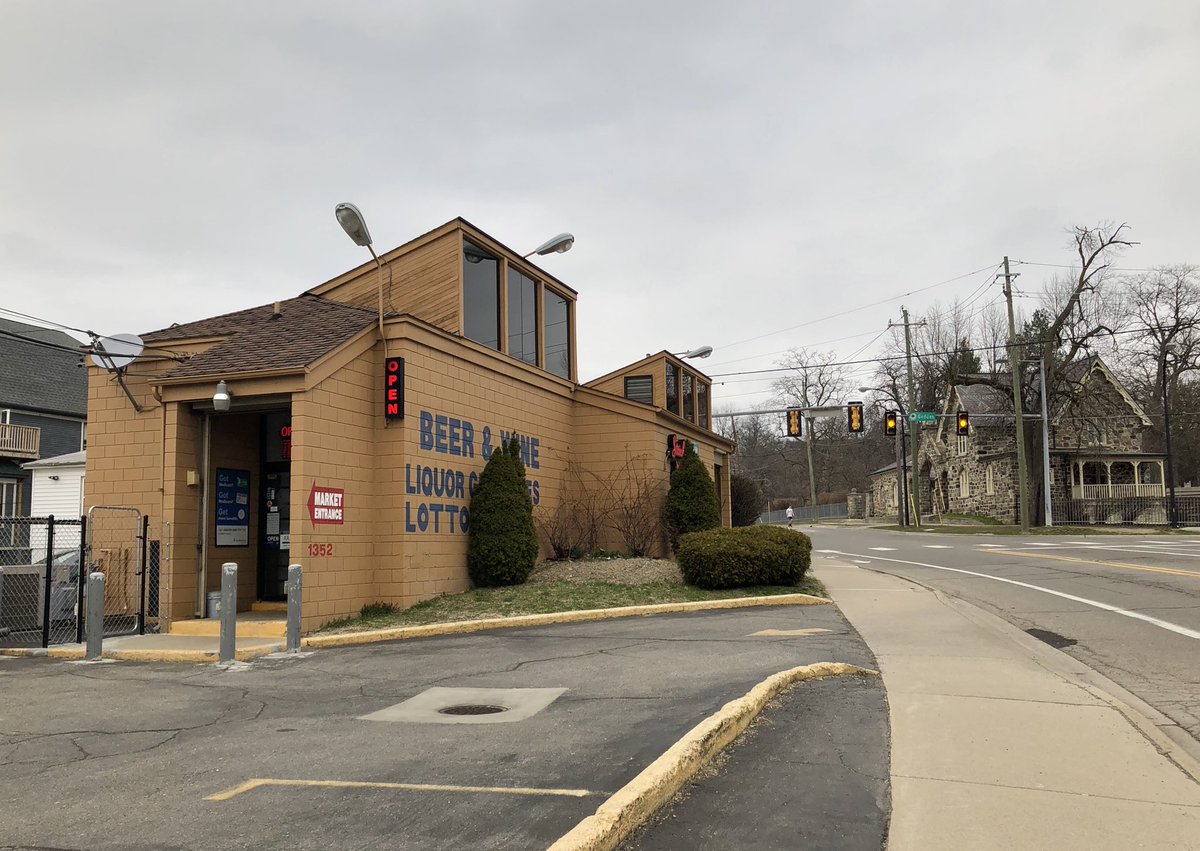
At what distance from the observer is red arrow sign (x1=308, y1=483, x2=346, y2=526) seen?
12562mm

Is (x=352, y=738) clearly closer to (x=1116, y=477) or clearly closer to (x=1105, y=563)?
(x=1105, y=563)

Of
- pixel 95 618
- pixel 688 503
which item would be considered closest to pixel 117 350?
pixel 95 618

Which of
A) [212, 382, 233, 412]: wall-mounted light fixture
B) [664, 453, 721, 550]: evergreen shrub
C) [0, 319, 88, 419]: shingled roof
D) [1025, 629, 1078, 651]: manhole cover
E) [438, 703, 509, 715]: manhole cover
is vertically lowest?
[1025, 629, 1078, 651]: manhole cover

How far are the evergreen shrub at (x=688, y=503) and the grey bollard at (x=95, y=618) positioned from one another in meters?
12.7

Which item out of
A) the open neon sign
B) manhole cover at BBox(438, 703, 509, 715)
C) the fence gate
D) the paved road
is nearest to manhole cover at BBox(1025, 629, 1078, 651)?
the paved road

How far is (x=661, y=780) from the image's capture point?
478 centimetres

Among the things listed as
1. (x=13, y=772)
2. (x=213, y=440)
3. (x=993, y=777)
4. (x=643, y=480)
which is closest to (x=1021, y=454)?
(x=643, y=480)

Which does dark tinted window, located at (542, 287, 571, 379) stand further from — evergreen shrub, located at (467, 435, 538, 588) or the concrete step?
the concrete step

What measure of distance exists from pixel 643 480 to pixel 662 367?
6139mm

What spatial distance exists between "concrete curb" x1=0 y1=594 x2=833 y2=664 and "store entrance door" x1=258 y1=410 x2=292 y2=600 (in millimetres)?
3359

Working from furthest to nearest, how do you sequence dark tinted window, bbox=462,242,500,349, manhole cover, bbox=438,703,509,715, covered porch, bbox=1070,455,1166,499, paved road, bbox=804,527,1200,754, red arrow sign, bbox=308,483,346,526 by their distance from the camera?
covered porch, bbox=1070,455,1166,499
dark tinted window, bbox=462,242,500,349
red arrow sign, bbox=308,483,346,526
paved road, bbox=804,527,1200,754
manhole cover, bbox=438,703,509,715

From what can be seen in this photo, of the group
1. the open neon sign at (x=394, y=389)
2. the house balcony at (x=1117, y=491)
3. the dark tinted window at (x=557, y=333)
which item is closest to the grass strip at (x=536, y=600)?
the open neon sign at (x=394, y=389)

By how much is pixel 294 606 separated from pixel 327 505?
6.22 ft

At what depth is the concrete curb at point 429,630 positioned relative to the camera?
11.1 m
